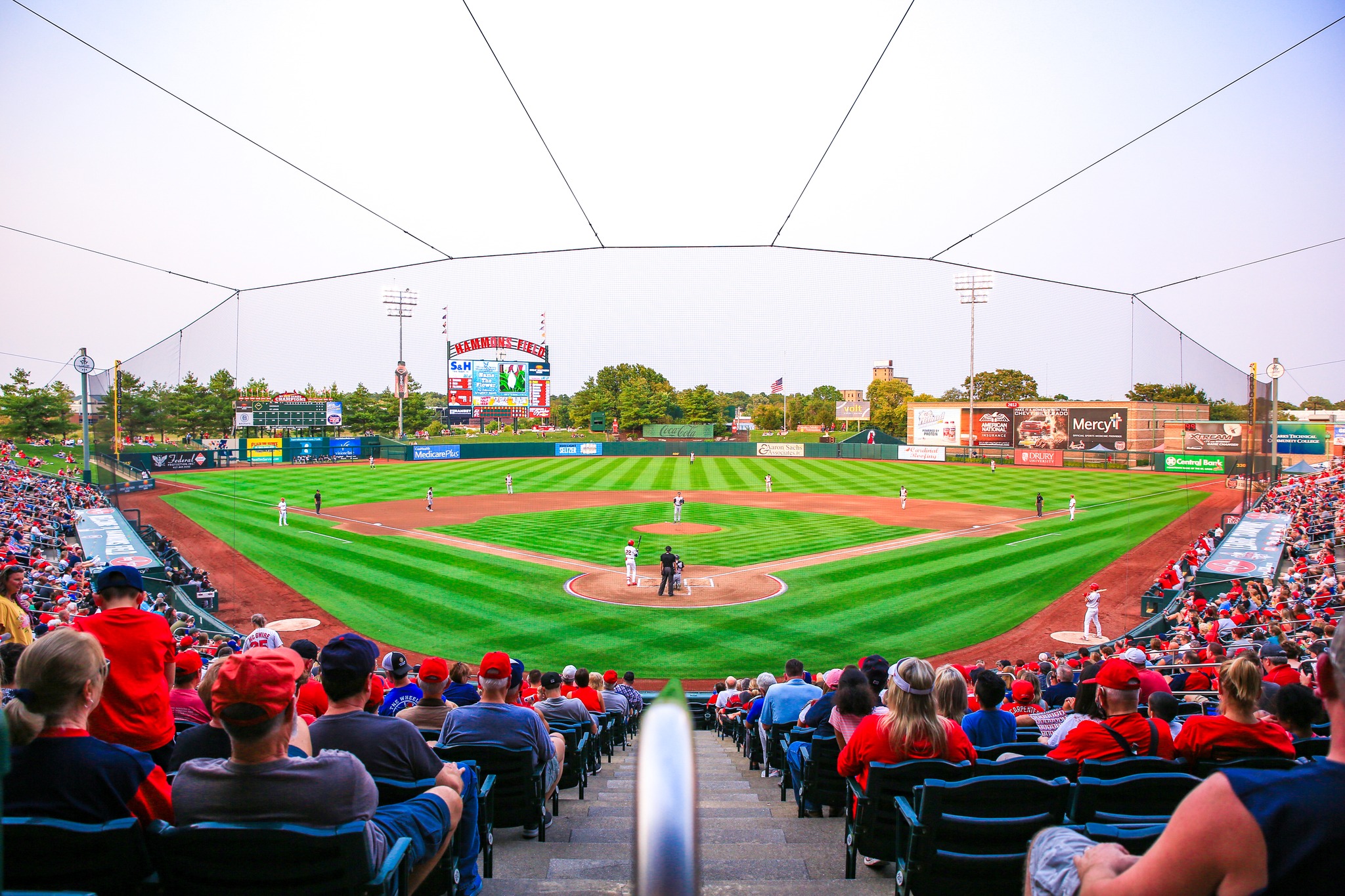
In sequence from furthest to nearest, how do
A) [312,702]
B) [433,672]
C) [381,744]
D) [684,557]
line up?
[684,557]
[433,672]
[312,702]
[381,744]

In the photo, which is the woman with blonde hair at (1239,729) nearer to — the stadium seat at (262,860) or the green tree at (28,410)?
the stadium seat at (262,860)

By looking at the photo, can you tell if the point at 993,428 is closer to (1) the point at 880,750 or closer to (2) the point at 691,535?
(2) the point at 691,535

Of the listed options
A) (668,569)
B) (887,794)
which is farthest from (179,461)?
(887,794)

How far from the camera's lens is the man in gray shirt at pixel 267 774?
8.70ft

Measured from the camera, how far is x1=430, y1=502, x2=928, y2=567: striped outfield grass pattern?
2516 centimetres

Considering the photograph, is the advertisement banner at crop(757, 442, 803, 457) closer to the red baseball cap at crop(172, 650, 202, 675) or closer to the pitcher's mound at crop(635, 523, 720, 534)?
the pitcher's mound at crop(635, 523, 720, 534)

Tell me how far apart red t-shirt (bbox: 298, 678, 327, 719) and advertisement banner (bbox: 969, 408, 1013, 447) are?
65982 millimetres

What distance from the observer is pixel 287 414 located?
156ft

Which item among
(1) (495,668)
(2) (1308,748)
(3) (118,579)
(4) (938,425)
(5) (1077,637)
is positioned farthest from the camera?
(4) (938,425)

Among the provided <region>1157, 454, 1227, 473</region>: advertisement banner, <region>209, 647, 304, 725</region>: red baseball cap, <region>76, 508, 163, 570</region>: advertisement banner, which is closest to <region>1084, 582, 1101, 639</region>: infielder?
<region>209, 647, 304, 725</region>: red baseball cap

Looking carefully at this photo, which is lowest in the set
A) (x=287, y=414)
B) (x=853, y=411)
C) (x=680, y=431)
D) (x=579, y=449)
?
(x=579, y=449)

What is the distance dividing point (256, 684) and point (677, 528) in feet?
90.4

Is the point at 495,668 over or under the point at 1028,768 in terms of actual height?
over

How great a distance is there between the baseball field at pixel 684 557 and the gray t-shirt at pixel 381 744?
36.8ft
